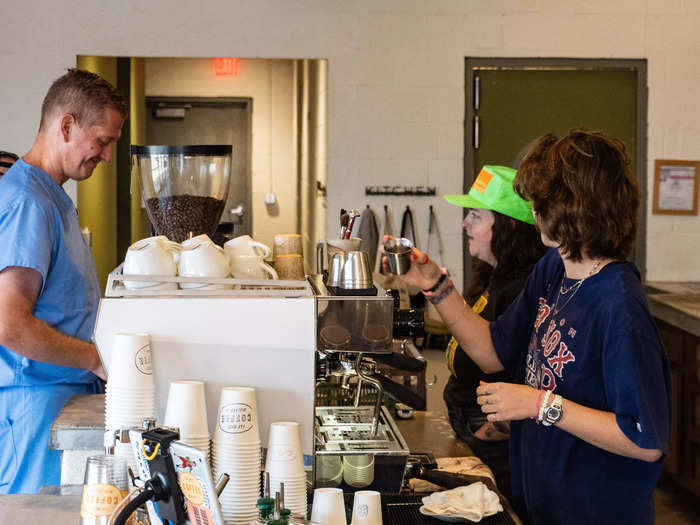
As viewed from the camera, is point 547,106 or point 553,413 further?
point 547,106

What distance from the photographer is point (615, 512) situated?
1699 mm

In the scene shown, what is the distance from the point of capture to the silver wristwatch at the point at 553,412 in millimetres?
1661

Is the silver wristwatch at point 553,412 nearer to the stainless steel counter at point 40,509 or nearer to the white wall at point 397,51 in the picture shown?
the stainless steel counter at point 40,509

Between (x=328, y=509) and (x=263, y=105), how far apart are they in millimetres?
7639

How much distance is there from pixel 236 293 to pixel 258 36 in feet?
10.7

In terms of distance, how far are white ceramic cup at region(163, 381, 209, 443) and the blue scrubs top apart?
81cm

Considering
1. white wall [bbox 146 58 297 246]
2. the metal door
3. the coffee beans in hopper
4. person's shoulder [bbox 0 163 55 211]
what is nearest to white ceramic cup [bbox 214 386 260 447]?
the coffee beans in hopper

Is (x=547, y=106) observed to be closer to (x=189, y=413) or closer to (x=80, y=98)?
(x=80, y=98)

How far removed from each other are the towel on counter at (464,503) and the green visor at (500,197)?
106 centimetres

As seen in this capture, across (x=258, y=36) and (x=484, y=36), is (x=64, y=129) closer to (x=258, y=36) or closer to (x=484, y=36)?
(x=258, y=36)

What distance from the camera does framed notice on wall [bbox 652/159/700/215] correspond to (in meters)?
4.70

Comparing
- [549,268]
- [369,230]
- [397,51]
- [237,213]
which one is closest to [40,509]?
[549,268]

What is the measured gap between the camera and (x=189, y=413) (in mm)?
1394

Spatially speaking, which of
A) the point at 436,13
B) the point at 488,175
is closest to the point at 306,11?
the point at 436,13
